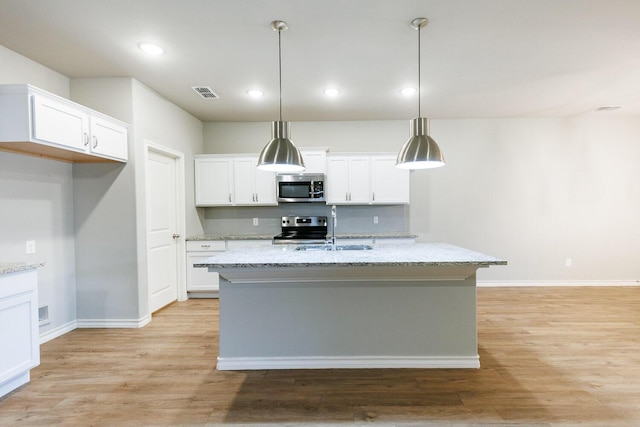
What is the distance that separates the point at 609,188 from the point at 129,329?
6.84 metres

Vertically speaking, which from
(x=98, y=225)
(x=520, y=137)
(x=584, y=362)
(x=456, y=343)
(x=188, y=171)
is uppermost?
(x=520, y=137)

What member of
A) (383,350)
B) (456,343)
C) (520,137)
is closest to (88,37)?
(383,350)

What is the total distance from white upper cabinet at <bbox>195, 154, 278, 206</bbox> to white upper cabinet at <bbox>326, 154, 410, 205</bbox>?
3.04 ft

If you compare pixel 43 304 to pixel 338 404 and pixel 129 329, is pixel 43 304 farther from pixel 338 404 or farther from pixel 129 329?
pixel 338 404

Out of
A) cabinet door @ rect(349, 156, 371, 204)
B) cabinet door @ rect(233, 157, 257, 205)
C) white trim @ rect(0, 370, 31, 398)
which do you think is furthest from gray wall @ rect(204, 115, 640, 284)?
white trim @ rect(0, 370, 31, 398)

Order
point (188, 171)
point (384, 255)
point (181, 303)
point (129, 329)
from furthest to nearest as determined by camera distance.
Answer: point (188, 171), point (181, 303), point (129, 329), point (384, 255)

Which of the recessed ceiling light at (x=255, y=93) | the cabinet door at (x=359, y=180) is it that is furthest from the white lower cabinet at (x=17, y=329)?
the cabinet door at (x=359, y=180)

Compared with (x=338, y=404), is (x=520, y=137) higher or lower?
higher

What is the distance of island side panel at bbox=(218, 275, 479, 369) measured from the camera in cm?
247

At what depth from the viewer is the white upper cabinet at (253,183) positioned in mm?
4684

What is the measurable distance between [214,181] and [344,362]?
10.8ft

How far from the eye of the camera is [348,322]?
2.48 meters

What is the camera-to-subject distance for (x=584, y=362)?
254 cm

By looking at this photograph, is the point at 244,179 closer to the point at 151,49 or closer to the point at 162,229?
the point at 162,229
